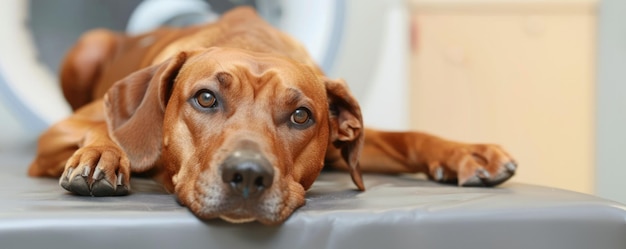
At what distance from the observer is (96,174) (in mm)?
2072

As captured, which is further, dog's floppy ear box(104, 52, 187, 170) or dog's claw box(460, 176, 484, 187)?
dog's claw box(460, 176, 484, 187)

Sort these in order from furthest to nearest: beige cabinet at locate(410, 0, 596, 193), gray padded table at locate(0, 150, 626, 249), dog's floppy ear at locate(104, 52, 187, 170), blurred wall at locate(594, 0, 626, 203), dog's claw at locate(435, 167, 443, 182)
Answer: beige cabinet at locate(410, 0, 596, 193) < blurred wall at locate(594, 0, 626, 203) < dog's claw at locate(435, 167, 443, 182) < dog's floppy ear at locate(104, 52, 187, 170) < gray padded table at locate(0, 150, 626, 249)

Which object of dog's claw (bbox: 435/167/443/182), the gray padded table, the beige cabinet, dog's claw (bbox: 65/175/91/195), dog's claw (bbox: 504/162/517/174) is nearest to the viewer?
the gray padded table

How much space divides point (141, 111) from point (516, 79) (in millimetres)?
2838

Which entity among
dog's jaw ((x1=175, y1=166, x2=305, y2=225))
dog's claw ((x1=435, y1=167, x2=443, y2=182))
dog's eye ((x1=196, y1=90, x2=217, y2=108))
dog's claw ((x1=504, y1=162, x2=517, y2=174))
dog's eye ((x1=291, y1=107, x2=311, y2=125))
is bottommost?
dog's claw ((x1=435, y1=167, x2=443, y2=182))

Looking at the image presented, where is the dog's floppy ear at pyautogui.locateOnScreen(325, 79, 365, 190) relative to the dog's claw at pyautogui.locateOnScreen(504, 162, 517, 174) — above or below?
above

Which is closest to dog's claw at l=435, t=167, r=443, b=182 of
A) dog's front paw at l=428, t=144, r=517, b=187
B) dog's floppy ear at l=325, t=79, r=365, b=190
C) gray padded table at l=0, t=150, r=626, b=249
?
dog's front paw at l=428, t=144, r=517, b=187

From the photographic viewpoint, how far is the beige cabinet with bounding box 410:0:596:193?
4.43 m

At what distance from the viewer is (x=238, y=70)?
2.19 m

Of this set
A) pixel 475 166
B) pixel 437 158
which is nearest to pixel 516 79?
pixel 437 158

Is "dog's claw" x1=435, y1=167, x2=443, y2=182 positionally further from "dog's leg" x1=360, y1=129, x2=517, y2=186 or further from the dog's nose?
the dog's nose

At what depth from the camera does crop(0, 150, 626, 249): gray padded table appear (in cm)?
170

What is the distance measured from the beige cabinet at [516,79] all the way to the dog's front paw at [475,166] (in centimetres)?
194

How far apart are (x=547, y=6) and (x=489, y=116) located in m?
0.69
